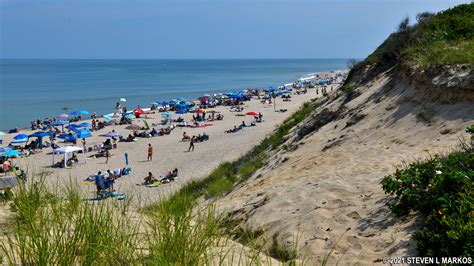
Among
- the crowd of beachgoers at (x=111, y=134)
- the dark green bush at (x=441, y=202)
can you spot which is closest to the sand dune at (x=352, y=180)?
the dark green bush at (x=441, y=202)

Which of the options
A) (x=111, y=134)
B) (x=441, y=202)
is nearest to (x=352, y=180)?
(x=441, y=202)

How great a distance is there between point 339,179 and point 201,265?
14.5 feet

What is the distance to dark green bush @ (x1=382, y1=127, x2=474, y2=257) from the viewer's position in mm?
3811

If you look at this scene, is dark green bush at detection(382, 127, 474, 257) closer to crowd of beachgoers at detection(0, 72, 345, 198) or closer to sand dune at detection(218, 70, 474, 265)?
sand dune at detection(218, 70, 474, 265)

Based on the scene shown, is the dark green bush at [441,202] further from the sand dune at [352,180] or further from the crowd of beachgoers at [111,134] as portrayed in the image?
the crowd of beachgoers at [111,134]

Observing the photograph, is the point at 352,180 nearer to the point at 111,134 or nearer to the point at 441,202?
the point at 441,202

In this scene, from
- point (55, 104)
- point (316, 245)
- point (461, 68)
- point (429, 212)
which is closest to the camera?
point (429, 212)

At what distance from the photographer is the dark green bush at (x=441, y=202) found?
150 inches

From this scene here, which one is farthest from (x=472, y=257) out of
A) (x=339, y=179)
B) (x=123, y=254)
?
(x=339, y=179)

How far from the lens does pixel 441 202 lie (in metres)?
4.56

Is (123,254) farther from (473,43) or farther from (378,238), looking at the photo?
(473,43)

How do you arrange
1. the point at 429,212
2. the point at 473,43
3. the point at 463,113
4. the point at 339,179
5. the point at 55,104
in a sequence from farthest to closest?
the point at 55,104, the point at 473,43, the point at 463,113, the point at 339,179, the point at 429,212

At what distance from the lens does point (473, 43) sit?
11492mm

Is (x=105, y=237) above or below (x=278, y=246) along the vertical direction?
above
